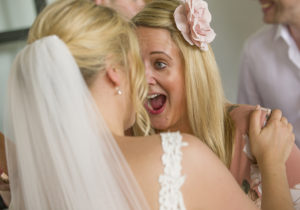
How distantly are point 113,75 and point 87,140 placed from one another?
0.17m

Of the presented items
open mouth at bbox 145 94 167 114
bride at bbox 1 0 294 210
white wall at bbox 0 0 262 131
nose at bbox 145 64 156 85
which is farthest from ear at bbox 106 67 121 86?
white wall at bbox 0 0 262 131

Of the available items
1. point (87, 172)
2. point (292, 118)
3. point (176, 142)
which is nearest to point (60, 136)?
point (87, 172)

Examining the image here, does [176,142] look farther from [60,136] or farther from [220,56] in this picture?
[220,56]

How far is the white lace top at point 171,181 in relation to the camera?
831mm

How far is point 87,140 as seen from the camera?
2.82ft

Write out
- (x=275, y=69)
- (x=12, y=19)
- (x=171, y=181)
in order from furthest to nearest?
(x=12, y=19) → (x=275, y=69) → (x=171, y=181)

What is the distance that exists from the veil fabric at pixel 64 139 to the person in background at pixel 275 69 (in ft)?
4.34

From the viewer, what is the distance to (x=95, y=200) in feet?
2.84

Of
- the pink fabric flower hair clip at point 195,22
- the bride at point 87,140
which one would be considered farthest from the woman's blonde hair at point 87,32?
the pink fabric flower hair clip at point 195,22

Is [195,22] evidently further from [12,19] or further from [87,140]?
[12,19]

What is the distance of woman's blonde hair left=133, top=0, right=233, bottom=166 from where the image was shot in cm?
138

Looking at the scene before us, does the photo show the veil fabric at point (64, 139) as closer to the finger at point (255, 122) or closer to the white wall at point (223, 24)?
the finger at point (255, 122)

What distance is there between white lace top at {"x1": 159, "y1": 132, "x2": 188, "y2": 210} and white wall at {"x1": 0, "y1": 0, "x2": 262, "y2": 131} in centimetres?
166

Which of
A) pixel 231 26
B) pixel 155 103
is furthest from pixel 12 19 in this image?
pixel 231 26
